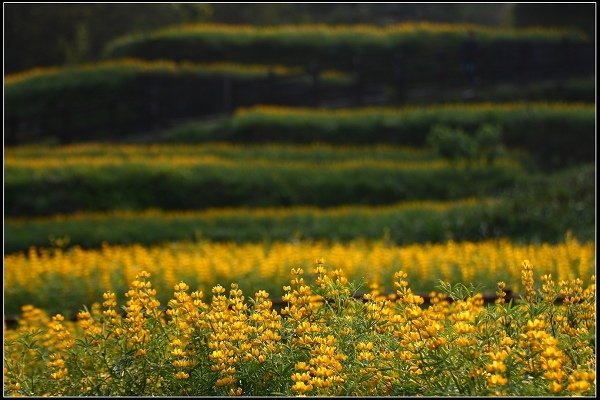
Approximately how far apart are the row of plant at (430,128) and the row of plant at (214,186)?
3.88 metres

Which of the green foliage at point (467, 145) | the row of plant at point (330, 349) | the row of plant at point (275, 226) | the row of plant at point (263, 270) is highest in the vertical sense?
the row of plant at point (330, 349)

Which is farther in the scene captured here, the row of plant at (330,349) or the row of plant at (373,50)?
the row of plant at (373,50)

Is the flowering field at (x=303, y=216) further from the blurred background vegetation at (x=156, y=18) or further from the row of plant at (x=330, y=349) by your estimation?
the blurred background vegetation at (x=156, y=18)

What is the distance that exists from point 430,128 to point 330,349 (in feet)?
60.3

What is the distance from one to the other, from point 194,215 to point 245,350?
12011 millimetres

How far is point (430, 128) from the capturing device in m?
22.2

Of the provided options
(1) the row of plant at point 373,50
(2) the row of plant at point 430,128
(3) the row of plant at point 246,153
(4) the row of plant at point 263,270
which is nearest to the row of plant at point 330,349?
(4) the row of plant at point 263,270

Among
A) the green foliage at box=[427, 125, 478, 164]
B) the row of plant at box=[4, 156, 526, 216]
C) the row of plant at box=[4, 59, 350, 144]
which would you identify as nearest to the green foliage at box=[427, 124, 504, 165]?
the green foliage at box=[427, 125, 478, 164]

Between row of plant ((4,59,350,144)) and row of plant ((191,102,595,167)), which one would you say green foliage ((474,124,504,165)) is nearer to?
row of plant ((191,102,595,167))

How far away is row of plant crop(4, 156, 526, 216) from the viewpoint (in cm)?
1750

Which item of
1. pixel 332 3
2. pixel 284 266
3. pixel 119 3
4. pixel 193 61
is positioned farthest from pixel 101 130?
pixel 284 266

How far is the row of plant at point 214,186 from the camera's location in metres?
17.5

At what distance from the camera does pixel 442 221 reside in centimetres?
1450

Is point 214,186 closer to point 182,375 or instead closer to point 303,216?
point 303,216
